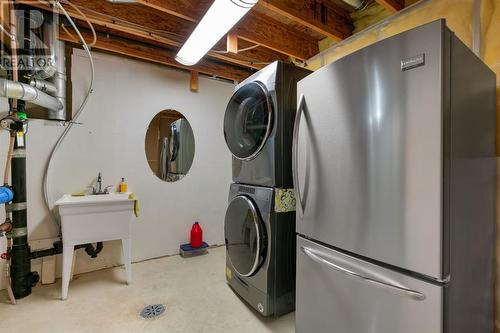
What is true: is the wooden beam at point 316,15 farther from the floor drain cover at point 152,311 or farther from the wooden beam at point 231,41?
the floor drain cover at point 152,311

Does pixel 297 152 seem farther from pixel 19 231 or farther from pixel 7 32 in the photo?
pixel 19 231

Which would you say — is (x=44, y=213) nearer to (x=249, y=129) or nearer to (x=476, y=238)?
(x=249, y=129)

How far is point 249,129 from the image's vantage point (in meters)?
2.01

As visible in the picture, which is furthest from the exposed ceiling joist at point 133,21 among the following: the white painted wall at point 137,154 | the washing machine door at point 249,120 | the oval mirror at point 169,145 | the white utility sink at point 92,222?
the white utility sink at point 92,222

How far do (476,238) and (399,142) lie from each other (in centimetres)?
65

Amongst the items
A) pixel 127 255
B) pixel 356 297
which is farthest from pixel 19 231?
pixel 356 297

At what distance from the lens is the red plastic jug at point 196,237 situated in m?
3.07

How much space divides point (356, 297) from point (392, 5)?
2.07 m

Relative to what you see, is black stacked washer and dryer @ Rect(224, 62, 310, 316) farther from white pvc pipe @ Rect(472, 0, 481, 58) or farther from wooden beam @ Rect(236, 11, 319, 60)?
white pvc pipe @ Rect(472, 0, 481, 58)

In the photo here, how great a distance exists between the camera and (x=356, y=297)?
1043mm

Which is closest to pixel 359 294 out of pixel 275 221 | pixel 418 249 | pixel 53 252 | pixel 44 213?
pixel 418 249

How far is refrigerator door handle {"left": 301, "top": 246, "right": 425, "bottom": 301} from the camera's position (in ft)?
2.81

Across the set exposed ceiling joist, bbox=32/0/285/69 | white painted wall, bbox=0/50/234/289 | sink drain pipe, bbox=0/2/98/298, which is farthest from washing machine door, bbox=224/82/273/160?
sink drain pipe, bbox=0/2/98/298

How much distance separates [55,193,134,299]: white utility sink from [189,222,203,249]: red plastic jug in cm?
90
